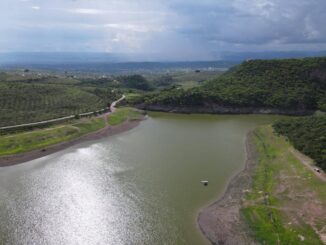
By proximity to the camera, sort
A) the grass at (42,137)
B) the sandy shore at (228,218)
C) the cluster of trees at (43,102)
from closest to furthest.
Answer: the sandy shore at (228,218)
the grass at (42,137)
the cluster of trees at (43,102)

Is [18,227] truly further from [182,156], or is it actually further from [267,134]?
[267,134]

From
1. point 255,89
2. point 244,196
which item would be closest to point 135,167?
point 244,196

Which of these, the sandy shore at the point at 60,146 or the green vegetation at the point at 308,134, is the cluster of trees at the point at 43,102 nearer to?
the sandy shore at the point at 60,146

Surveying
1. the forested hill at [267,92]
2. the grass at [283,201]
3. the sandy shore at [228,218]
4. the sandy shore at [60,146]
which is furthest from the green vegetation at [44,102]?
the grass at [283,201]

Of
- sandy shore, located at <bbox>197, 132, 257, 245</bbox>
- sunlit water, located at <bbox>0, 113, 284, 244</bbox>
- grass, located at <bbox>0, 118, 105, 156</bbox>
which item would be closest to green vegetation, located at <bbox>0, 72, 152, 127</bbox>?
grass, located at <bbox>0, 118, 105, 156</bbox>

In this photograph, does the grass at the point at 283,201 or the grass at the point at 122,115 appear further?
the grass at the point at 122,115

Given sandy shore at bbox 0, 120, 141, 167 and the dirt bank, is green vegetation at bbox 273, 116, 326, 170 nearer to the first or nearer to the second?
the dirt bank
